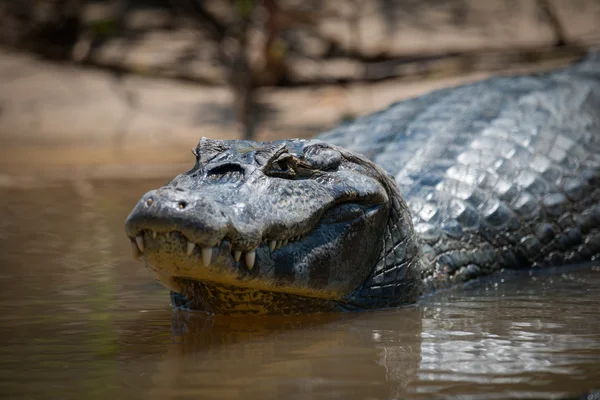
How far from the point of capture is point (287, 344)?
114 inches

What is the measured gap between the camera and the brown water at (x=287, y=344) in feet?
7.77

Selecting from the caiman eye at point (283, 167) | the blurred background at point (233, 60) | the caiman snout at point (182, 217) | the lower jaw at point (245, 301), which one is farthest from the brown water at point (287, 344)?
the blurred background at point (233, 60)

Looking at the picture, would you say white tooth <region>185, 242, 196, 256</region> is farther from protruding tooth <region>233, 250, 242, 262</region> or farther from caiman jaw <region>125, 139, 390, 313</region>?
protruding tooth <region>233, 250, 242, 262</region>

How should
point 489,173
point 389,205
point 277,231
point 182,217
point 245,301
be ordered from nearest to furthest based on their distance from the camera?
point 182,217
point 277,231
point 245,301
point 389,205
point 489,173

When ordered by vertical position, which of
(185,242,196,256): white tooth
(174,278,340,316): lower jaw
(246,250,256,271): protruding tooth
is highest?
(185,242,196,256): white tooth

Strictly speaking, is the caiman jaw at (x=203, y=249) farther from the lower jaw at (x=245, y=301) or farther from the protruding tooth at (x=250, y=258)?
the lower jaw at (x=245, y=301)

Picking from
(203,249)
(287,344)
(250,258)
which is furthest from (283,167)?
(287,344)

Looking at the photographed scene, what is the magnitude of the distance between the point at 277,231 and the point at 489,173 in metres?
1.77

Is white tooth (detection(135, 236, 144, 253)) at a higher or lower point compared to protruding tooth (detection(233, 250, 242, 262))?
higher

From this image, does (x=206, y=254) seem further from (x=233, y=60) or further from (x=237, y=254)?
(x=233, y=60)

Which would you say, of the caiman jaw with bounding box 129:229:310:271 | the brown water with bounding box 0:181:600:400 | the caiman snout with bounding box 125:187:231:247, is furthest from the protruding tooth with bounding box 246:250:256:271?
A: the brown water with bounding box 0:181:600:400

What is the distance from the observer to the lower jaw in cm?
317

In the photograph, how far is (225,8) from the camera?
1151cm

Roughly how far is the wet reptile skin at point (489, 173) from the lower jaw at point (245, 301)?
282 millimetres
